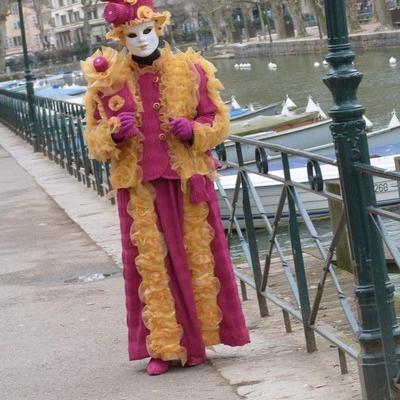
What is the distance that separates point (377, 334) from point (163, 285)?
1346 mm

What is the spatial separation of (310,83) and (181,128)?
42985 millimetres

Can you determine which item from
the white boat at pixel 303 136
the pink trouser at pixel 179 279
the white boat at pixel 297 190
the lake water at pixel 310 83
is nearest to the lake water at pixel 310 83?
the lake water at pixel 310 83

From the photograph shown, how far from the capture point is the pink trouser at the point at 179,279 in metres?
6.20

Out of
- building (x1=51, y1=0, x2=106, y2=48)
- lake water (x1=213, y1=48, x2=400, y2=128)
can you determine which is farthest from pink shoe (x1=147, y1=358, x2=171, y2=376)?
building (x1=51, y1=0, x2=106, y2=48)

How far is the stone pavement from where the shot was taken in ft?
19.5

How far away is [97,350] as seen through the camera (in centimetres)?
698

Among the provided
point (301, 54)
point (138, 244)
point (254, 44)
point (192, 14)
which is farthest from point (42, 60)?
point (138, 244)

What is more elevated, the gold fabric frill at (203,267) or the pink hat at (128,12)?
the pink hat at (128,12)

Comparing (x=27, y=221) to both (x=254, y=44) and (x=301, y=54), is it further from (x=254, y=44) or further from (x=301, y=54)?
(x=254, y=44)

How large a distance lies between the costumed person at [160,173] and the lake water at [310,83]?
22580 millimetres

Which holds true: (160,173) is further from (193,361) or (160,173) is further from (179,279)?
(193,361)

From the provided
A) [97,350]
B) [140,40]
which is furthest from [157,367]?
[140,40]

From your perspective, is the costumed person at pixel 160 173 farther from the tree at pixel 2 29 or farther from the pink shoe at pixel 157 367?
the tree at pixel 2 29

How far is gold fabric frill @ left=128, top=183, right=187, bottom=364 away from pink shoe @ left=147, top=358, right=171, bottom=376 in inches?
2.6
